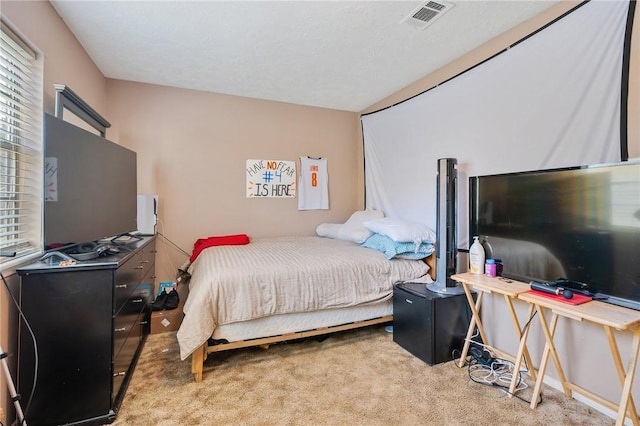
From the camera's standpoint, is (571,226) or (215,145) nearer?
(571,226)

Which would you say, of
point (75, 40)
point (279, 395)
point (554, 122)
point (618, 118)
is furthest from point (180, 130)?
point (618, 118)

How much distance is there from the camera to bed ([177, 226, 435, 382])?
1.92 m

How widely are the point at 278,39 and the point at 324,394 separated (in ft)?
8.28

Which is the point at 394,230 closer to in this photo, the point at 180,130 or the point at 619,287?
the point at 619,287

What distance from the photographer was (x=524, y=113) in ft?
6.75

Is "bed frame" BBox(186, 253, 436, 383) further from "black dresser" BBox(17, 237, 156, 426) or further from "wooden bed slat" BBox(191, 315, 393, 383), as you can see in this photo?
"black dresser" BBox(17, 237, 156, 426)

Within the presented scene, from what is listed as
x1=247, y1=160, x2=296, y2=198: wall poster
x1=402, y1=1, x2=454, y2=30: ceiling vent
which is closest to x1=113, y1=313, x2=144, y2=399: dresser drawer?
x1=247, y1=160, x2=296, y2=198: wall poster

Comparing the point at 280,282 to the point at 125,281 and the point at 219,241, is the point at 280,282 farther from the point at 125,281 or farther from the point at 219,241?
the point at 219,241

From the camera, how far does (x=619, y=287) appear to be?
1.40 metres

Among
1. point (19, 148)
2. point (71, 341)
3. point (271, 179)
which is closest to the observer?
point (71, 341)

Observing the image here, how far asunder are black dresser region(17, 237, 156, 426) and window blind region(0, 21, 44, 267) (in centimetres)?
23

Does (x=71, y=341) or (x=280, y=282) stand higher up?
(x=280, y=282)

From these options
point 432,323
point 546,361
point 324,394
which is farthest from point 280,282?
point 546,361

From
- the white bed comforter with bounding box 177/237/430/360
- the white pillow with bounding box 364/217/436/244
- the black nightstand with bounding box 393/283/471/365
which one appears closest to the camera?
the white bed comforter with bounding box 177/237/430/360
